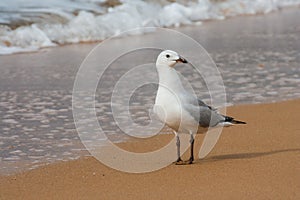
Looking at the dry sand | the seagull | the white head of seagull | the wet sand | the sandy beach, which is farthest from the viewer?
the wet sand

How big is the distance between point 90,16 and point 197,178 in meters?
8.76

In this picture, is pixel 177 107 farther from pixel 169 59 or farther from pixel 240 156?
pixel 240 156

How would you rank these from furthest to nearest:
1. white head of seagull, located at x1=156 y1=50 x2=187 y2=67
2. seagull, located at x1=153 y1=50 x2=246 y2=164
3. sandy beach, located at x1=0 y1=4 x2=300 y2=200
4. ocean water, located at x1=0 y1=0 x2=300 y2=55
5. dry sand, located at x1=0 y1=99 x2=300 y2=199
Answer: ocean water, located at x1=0 y1=0 x2=300 y2=55 < white head of seagull, located at x1=156 y1=50 x2=187 y2=67 < seagull, located at x1=153 y1=50 x2=246 y2=164 < sandy beach, located at x1=0 y1=4 x2=300 y2=200 < dry sand, located at x1=0 y1=99 x2=300 y2=199

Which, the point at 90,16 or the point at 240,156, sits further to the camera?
the point at 90,16

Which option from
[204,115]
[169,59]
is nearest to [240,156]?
[204,115]

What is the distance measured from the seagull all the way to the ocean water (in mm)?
5702

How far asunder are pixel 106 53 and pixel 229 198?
20.5ft

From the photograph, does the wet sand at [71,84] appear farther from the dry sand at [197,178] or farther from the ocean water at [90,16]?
the ocean water at [90,16]

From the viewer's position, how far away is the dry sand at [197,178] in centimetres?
378

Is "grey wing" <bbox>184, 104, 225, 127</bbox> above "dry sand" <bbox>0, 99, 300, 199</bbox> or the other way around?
above

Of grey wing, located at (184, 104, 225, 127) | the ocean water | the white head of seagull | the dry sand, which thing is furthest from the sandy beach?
the ocean water

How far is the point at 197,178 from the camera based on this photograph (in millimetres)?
4094

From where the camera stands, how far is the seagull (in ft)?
14.2

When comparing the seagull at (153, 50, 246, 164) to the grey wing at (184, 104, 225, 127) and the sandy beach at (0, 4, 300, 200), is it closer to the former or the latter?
the grey wing at (184, 104, 225, 127)
